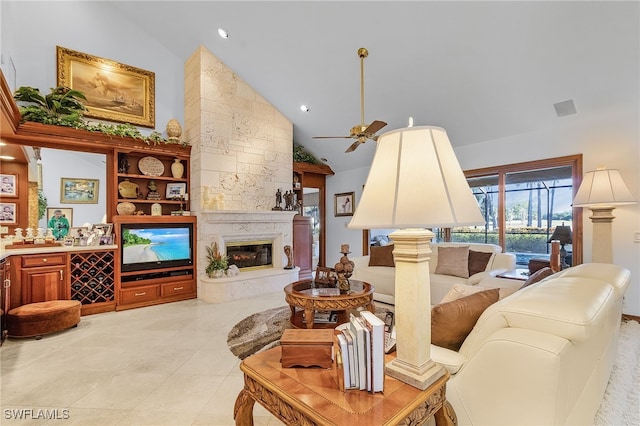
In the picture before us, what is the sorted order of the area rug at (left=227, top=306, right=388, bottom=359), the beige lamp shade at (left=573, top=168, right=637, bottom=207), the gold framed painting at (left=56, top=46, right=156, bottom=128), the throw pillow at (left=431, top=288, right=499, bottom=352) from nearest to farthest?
the throw pillow at (left=431, top=288, right=499, bottom=352)
the area rug at (left=227, top=306, right=388, bottom=359)
the beige lamp shade at (left=573, top=168, right=637, bottom=207)
the gold framed painting at (left=56, top=46, right=156, bottom=128)

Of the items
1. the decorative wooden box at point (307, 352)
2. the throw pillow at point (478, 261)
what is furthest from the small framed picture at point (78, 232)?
the throw pillow at point (478, 261)

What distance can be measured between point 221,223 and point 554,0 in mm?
4765

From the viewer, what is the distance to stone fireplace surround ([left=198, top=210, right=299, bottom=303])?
442 centimetres

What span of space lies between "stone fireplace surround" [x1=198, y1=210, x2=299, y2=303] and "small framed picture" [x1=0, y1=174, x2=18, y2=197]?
7.57 feet

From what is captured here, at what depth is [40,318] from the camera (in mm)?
2984

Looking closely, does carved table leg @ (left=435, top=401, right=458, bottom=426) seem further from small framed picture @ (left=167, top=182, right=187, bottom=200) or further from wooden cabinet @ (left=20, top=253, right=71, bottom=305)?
small framed picture @ (left=167, top=182, right=187, bottom=200)

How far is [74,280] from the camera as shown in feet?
12.2

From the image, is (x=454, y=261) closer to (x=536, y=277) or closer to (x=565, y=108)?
(x=536, y=277)

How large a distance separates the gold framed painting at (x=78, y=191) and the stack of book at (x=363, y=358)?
5.66m

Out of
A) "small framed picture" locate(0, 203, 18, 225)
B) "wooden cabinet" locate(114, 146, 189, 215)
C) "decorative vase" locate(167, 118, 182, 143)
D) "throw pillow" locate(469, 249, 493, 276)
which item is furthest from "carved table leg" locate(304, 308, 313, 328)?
"small framed picture" locate(0, 203, 18, 225)

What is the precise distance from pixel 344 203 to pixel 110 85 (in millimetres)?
4826

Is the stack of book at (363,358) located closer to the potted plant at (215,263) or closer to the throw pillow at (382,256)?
the throw pillow at (382,256)

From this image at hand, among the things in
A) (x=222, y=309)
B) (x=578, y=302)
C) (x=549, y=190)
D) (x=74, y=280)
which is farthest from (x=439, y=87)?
(x=74, y=280)

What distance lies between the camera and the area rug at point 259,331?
2768mm
